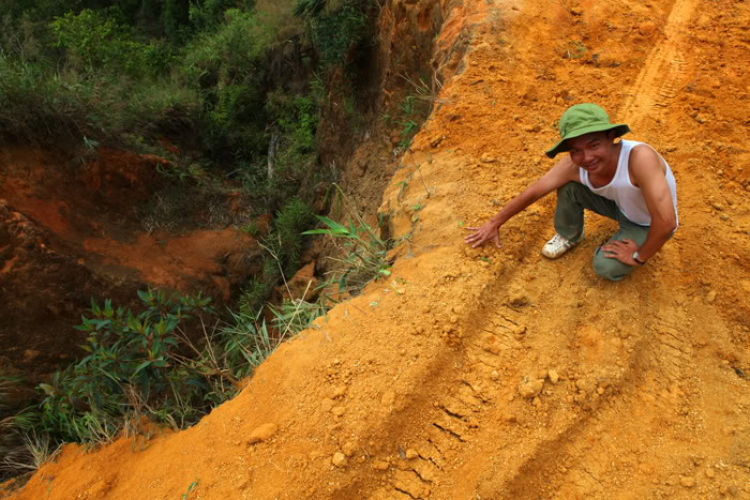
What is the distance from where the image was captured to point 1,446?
2.44 m

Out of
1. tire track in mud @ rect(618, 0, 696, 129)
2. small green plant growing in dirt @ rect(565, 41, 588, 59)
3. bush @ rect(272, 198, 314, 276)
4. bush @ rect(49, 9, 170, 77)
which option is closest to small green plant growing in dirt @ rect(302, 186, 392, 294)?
tire track in mud @ rect(618, 0, 696, 129)

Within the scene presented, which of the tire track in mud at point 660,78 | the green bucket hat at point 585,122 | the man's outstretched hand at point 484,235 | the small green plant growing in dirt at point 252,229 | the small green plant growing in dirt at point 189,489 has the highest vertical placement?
the green bucket hat at point 585,122

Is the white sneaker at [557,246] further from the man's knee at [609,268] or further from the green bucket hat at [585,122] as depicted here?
the green bucket hat at [585,122]

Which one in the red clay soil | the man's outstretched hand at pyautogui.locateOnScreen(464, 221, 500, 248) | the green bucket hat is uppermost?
the green bucket hat

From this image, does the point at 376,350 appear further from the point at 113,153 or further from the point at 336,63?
the point at 113,153

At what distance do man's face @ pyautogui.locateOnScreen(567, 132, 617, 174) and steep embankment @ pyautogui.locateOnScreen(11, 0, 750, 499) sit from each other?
0.58 meters

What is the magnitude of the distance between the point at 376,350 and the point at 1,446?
2.41 metres

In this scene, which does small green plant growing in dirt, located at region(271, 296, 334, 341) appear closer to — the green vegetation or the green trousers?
the green vegetation

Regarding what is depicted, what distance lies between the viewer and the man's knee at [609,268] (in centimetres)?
184

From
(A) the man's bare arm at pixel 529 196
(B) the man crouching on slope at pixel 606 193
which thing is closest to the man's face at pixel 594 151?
(B) the man crouching on slope at pixel 606 193

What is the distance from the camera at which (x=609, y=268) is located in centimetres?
187

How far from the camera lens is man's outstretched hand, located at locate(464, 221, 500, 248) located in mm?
2059

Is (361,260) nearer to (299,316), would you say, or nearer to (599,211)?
(299,316)

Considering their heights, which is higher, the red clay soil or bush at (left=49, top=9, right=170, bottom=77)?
bush at (left=49, top=9, right=170, bottom=77)
